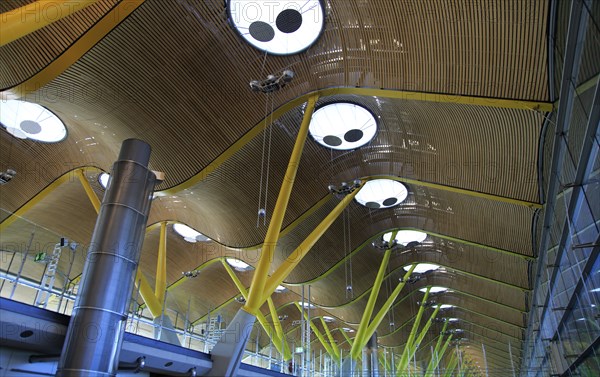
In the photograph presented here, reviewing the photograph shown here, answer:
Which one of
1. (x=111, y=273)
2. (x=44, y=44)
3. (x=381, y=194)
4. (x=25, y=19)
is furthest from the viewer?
(x=381, y=194)

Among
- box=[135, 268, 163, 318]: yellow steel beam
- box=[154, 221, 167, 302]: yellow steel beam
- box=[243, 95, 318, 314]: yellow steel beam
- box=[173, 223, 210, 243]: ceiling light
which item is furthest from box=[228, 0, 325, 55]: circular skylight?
box=[173, 223, 210, 243]: ceiling light

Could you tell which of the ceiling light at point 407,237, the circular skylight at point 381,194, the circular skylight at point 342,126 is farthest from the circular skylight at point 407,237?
the circular skylight at point 342,126

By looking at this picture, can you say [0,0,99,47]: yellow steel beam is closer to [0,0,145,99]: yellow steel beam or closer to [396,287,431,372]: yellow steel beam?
[0,0,145,99]: yellow steel beam

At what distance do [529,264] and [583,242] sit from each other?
1804 cm

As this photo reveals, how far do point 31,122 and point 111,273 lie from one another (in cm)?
1463

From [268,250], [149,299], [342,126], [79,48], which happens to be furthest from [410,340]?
[79,48]

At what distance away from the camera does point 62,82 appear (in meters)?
15.2

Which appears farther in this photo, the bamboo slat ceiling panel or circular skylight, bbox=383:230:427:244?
circular skylight, bbox=383:230:427:244

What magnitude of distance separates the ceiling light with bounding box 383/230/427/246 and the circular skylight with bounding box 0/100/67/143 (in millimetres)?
20336

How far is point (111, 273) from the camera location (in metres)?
10.1

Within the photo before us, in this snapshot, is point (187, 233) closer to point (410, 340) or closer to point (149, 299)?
point (149, 299)

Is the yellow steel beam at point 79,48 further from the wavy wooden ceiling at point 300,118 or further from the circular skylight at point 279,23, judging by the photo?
the circular skylight at point 279,23

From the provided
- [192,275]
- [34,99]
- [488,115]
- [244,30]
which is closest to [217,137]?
[244,30]

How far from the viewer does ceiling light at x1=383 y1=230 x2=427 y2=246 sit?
30236 mm
